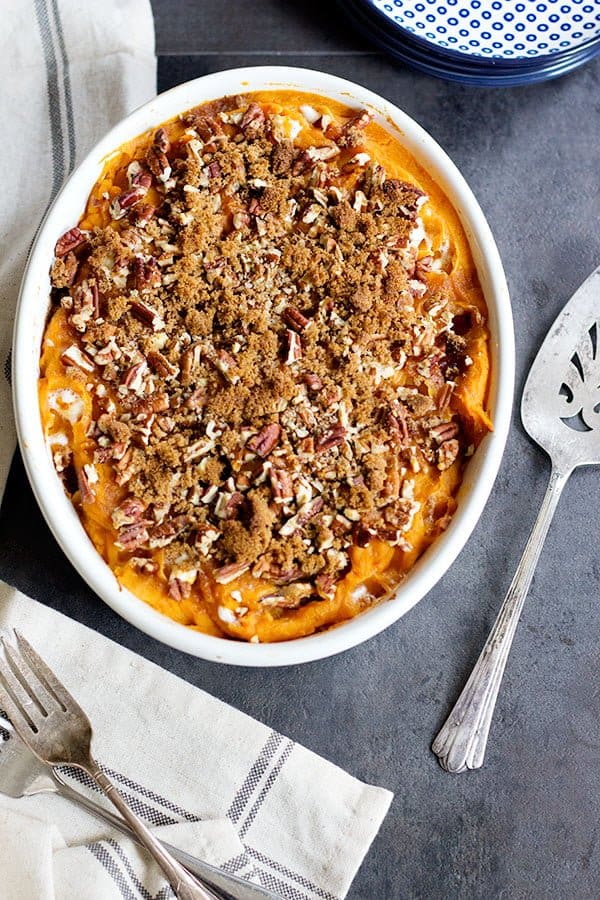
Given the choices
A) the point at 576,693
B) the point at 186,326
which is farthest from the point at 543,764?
the point at 186,326

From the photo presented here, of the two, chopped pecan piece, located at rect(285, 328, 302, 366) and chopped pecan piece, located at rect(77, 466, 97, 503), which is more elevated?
chopped pecan piece, located at rect(285, 328, 302, 366)

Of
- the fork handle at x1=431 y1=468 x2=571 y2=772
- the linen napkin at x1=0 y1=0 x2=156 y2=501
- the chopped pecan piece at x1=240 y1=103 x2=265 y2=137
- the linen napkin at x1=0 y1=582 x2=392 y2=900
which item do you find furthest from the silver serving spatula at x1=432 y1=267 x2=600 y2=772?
the linen napkin at x1=0 y1=0 x2=156 y2=501

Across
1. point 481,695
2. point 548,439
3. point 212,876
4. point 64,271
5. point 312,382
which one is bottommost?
point 212,876

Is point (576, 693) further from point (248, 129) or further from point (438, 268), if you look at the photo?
point (248, 129)

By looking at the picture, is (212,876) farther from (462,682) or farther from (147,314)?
(147,314)

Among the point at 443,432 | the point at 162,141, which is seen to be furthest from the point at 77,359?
the point at 443,432

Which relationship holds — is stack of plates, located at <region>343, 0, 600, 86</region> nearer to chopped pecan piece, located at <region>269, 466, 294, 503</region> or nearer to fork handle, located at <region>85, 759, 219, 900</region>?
chopped pecan piece, located at <region>269, 466, 294, 503</region>

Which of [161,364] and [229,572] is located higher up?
[161,364]
